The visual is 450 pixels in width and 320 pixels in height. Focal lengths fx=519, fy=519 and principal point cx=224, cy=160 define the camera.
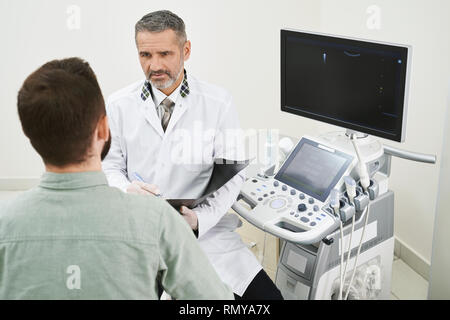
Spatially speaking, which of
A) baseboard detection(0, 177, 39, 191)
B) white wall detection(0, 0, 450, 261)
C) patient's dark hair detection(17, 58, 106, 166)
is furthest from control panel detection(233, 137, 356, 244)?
baseboard detection(0, 177, 39, 191)

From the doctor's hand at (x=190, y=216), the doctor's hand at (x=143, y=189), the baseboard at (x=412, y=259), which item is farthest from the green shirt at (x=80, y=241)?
the baseboard at (x=412, y=259)

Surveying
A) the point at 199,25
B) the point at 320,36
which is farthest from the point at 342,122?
the point at 199,25

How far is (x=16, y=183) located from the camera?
3.57m

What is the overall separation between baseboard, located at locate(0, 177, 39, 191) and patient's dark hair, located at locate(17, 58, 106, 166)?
277 cm

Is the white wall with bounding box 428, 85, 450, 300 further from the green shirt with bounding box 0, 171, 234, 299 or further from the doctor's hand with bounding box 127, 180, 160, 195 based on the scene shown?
the green shirt with bounding box 0, 171, 234, 299

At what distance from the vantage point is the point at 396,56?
5.42 feet

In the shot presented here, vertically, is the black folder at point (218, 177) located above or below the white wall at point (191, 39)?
below

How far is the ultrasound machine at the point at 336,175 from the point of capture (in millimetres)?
1721

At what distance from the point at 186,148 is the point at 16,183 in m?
2.15

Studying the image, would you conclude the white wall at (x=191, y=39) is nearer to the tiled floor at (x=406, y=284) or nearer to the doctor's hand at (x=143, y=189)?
the tiled floor at (x=406, y=284)

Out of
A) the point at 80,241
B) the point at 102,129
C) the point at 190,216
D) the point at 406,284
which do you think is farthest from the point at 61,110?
the point at 406,284

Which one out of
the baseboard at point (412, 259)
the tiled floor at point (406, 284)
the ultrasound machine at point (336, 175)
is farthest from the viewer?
the baseboard at point (412, 259)

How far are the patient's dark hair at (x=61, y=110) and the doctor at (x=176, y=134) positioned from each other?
846mm
